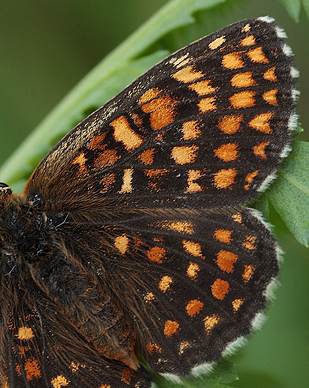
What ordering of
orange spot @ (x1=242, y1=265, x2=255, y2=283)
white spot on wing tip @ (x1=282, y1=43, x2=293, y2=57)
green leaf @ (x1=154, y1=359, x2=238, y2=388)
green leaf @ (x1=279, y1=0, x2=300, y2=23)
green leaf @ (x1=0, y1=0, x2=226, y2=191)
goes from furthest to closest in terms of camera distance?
Result: green leaf @ (x1=0, y1=0, x2=226, y2=191) → green leaf @ (x1=279, y1=0, x2=300, y2=23) → green leaf @ (x1=154, y1=359, x2=238, y2=388) → orange spot @ (x1=242, y1=265, x2=255, y2=283) → white spot on wing tip @ (x1=282, y1=43, x2=293, y2=57)

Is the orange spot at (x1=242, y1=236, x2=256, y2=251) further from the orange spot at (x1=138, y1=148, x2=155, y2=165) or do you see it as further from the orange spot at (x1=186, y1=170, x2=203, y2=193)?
the orange spot at (x1=138, y1=148, x2=155, y2=165)

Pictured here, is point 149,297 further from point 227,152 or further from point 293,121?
point 293,121

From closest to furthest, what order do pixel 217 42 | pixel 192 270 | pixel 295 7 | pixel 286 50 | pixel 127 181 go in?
pixel 286 50 < pixel 217 42 < pixel 192 270 < pixel 127 181 < pixel 295 7

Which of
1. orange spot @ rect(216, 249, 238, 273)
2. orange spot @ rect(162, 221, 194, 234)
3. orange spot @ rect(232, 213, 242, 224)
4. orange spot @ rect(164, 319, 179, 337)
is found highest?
orange spot @ rect(162, 221, 194, 234)

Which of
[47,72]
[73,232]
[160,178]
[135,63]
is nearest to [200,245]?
[160,178]

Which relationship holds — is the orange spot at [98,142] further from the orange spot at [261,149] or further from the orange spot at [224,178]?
the orange spot at [261,149]

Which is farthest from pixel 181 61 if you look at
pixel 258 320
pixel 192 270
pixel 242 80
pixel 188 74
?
pixel 258 320

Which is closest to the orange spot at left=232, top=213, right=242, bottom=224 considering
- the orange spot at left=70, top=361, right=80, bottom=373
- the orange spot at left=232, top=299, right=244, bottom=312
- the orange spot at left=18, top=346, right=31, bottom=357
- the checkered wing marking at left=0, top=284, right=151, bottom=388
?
the orange spot at left=232, top=299, right=244, bottom=312

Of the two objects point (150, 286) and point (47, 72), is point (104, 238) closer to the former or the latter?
point (150, 286)
